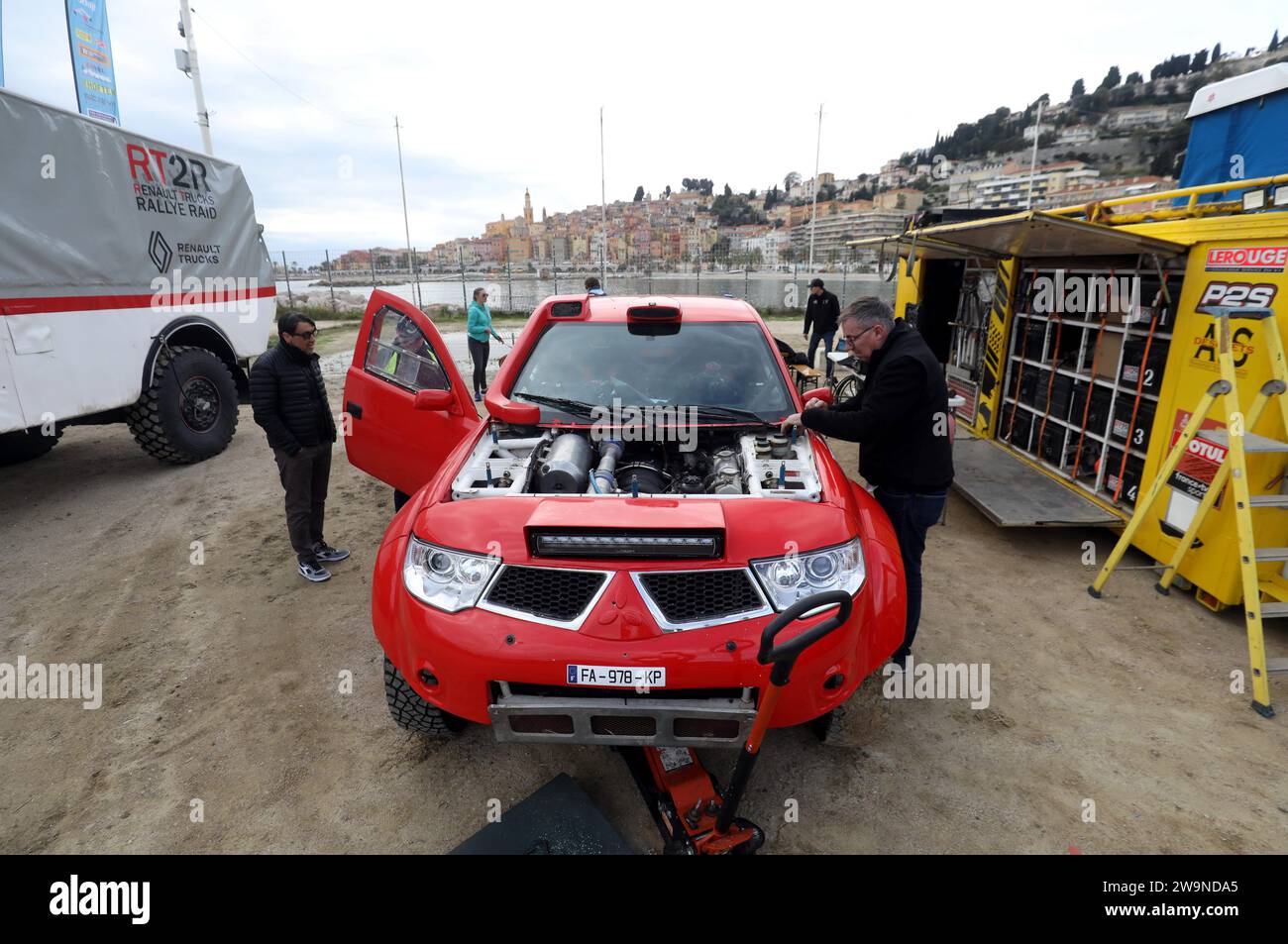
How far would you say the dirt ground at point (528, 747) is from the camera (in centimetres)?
236

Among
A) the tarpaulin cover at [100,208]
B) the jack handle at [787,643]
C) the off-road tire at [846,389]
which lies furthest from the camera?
the off-road tire at [846,389]

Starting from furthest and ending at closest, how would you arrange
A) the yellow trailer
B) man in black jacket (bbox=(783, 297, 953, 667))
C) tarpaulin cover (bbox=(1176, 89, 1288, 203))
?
1. tarpaulin cover (bbox=(1176, 89, 1288, 203))
2. the yellow trailer
3. man in black jacket (bbox=(783, 297, 953, 667))

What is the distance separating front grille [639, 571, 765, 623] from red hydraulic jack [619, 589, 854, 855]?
0.79 feet

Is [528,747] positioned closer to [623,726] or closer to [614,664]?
[623,726]

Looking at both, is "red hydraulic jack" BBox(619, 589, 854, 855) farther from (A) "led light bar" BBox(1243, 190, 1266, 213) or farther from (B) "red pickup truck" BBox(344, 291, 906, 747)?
(A) "led light bar" BBox(1243, 190, 1266, 213)

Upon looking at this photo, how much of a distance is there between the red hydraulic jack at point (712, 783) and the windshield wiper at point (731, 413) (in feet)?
3.97

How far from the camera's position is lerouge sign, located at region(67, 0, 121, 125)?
925 cm

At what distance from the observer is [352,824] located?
7.79 ft

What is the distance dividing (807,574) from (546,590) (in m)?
0.91

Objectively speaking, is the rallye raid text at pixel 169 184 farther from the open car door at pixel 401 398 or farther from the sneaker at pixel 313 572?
the sneaker at pixel 313 572

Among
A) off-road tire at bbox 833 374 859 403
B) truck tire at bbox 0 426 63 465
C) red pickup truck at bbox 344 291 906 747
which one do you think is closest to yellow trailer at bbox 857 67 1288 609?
off-road tire at bbox 833 374 859 403

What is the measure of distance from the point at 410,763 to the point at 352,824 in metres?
0.33

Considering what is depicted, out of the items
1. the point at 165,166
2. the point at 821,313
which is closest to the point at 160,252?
the point at 165,166

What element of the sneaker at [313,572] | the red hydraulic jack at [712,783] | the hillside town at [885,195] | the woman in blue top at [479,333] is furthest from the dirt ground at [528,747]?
the hillside town at [885,195]
